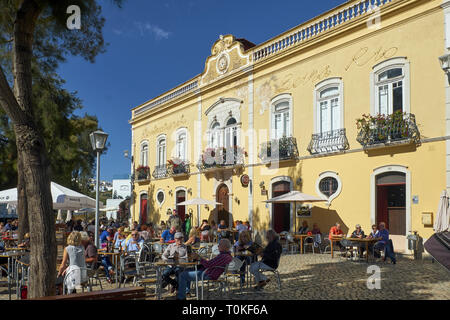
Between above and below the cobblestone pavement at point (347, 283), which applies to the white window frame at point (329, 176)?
above

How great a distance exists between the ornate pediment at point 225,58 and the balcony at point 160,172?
5774 mm

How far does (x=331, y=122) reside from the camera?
47.0ft

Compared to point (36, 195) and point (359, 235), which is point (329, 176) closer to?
point (359, 235)

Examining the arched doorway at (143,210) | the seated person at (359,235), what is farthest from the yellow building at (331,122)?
the arched doorway at (143,210)

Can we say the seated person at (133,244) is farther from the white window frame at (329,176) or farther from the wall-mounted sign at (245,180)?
the wall-mounted sign at (245,180)

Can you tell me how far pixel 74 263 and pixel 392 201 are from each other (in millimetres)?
9795

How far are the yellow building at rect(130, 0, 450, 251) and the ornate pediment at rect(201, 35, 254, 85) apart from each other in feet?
0.18

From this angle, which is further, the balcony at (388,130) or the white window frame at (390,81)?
the white window frame at (390,81)

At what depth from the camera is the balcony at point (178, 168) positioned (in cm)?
2106

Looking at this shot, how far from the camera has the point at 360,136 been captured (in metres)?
12.9

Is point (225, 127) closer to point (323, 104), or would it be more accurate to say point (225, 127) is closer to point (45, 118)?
point (323, 104)

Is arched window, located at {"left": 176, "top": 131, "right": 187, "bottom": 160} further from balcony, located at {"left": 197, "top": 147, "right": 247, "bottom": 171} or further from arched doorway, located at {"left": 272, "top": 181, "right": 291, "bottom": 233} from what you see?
arched doorway, located at {"left": 272, "top": 181, "right": 291, "bottom": 233}

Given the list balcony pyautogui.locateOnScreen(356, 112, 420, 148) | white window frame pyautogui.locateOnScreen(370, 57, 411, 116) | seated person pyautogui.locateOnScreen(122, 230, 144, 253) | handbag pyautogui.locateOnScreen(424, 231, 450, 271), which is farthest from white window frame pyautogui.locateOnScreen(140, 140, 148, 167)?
handbag pyautogui.locateOnScreen(424, 231, 450, 271)

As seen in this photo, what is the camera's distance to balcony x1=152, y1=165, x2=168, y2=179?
23.0 m
